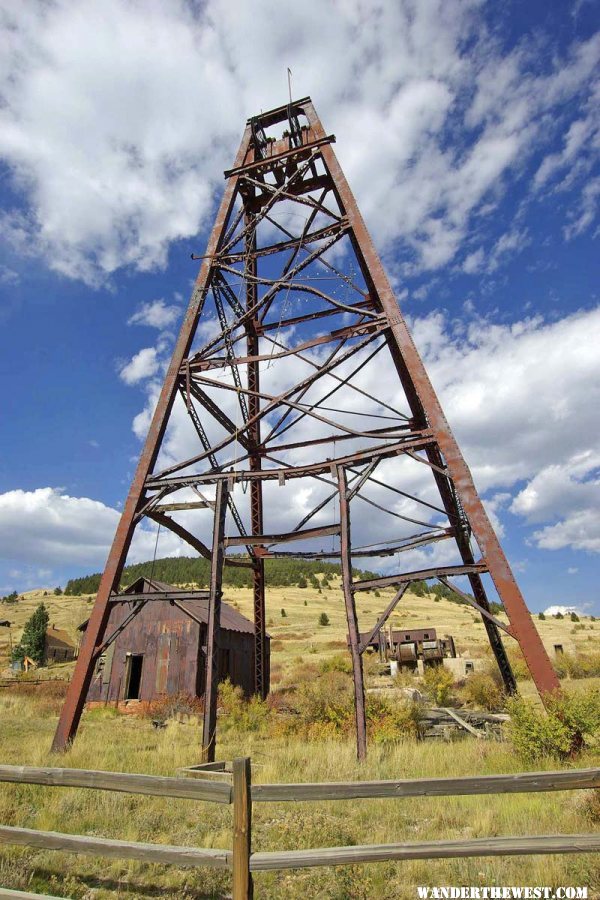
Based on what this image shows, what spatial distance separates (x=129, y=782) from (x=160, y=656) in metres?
17.0

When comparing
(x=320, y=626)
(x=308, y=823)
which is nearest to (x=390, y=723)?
(x=308, y=823)

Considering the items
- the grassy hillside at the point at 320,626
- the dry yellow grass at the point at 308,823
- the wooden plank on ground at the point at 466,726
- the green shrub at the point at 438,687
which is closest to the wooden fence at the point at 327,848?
the dry yellow grass at the point at 308,823

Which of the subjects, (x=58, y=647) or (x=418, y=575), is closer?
(x=418, y=575)

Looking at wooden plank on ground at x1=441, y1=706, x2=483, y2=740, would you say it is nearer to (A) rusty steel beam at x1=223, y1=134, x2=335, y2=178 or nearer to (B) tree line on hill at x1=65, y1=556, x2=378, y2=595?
(A) rusty steel beam at x1=223, y1=134, x2=335, y2=178

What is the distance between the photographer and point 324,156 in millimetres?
11484

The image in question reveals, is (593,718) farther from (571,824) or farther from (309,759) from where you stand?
(309,759)

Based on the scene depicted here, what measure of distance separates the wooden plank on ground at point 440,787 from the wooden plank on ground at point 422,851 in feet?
0.92

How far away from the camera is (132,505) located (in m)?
9.60

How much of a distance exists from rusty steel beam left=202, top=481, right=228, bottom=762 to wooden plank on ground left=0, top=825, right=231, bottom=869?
390cm

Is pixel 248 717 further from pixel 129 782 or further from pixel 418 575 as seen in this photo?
pixel 129 782

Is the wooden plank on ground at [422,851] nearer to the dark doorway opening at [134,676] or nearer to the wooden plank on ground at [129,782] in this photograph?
the wooden plank on ground at [129,782]

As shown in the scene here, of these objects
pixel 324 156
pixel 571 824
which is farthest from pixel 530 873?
pixel 324 156

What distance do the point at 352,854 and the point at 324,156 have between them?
12.3 m

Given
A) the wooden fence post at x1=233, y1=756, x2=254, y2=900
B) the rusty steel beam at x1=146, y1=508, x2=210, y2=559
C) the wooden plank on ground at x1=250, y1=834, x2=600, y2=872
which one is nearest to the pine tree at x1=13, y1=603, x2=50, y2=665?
the rusty steel beam at x1=146, y1=508, x2=210, y2=559
